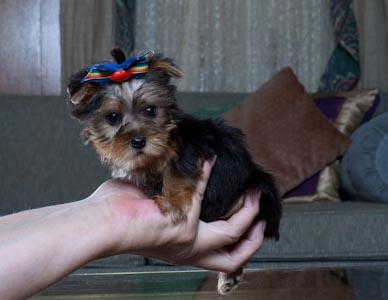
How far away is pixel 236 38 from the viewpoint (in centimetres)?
448

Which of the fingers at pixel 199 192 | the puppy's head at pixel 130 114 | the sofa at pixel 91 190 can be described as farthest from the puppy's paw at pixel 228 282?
the sofa at pixel 91 190

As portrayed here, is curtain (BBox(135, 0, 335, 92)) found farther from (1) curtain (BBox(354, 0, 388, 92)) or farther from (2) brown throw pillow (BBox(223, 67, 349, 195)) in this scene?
(2) brown throw pillow (BBox(223, 67, 349, 195))

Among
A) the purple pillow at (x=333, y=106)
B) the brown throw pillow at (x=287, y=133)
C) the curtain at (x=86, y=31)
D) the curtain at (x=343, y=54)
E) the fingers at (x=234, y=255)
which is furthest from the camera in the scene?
the curtain at (x=343, y=54)

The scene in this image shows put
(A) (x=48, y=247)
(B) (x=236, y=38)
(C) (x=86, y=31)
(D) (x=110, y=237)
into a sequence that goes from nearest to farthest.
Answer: (A) (x=48, y=247), (D) (x=110, y=237), (C) (x=86, y=31), (B) (x=236, y=38)

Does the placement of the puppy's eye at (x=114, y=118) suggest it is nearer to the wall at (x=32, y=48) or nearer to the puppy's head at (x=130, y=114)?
the puppy's head at (x=130, y=114)

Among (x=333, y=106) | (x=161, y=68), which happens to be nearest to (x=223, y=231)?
(x=161, y=68)

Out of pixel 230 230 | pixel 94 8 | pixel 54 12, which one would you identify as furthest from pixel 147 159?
pixel 54 12

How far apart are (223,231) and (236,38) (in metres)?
3.19

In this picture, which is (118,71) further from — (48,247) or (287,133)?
(287,133)

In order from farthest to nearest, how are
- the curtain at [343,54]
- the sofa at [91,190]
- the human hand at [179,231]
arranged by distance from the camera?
the curtain at [343,54] → the sofa at [91,190] → the human hand at [179,231]

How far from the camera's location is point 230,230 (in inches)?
56.0

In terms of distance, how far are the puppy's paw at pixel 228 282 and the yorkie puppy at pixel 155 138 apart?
0.46ft

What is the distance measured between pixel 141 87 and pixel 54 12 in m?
3.19

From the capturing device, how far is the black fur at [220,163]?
1.40 metres
